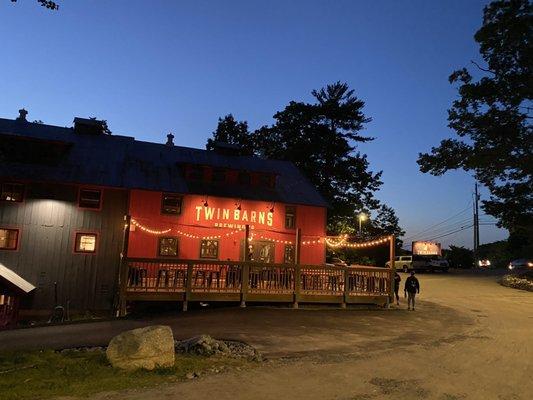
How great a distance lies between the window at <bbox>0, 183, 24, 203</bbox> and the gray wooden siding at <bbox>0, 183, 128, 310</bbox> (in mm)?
260

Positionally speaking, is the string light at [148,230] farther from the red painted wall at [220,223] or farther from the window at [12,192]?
the window at [12,192]

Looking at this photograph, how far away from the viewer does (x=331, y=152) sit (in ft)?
135

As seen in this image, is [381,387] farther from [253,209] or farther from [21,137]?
[21,137]

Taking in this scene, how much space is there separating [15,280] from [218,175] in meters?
12.0

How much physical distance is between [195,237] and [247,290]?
7.24 meters

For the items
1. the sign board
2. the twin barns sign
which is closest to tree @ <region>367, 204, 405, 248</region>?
the sign board

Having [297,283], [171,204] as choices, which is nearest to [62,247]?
[171,204]

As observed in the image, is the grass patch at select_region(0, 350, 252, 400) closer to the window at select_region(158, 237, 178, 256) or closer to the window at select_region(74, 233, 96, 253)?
the window at select_region(74, 233, 96, 253)

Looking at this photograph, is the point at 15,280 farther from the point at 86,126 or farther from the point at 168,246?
the point at 86,126

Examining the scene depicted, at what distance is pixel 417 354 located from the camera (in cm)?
1123

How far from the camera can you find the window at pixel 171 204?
81.6ft

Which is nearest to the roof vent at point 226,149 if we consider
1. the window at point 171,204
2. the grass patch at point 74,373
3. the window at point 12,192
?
the window at point 171,204

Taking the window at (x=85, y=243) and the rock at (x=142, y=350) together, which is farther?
the window at (x=85, y=243)

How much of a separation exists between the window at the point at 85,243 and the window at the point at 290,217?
10.7m
